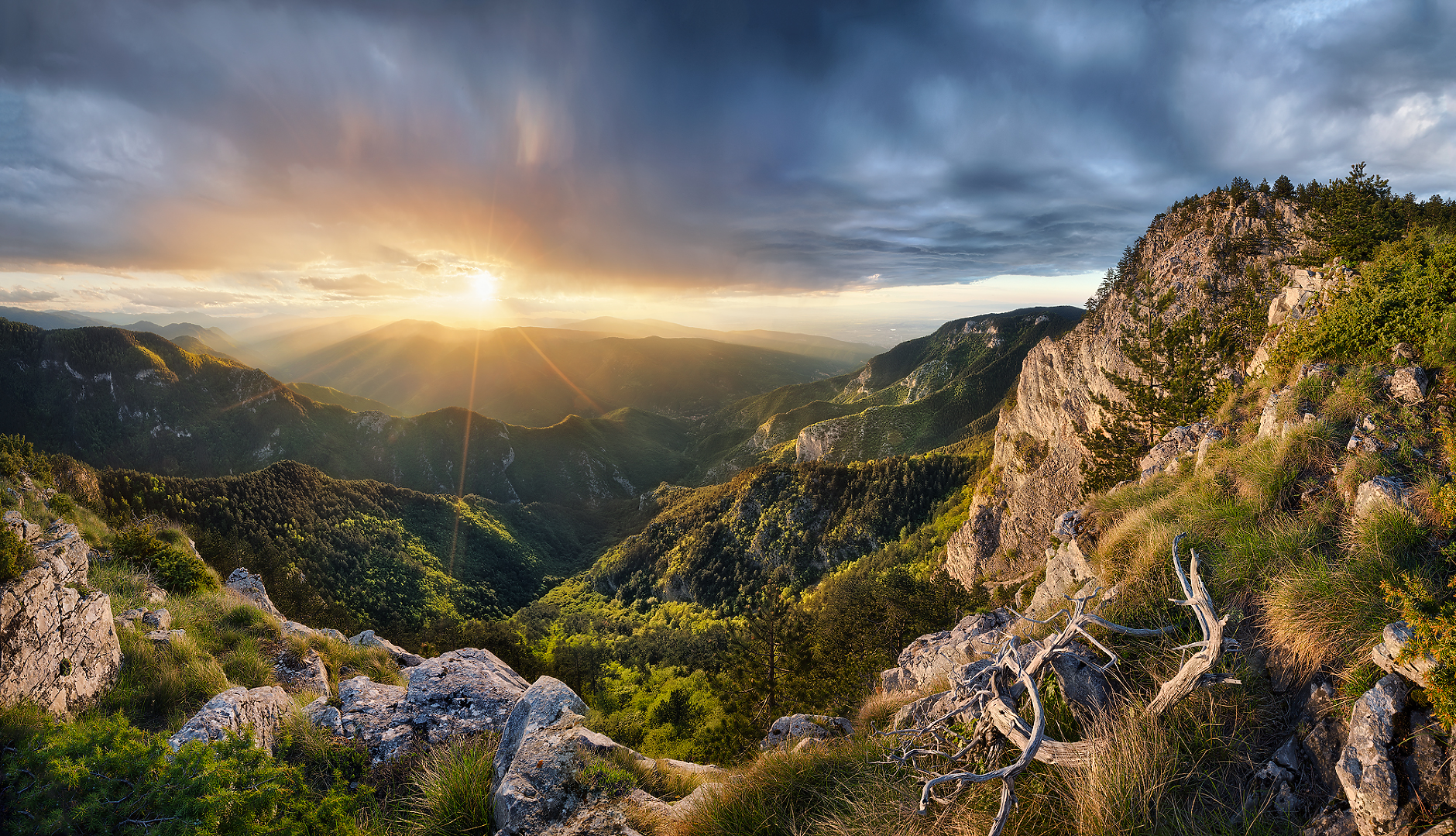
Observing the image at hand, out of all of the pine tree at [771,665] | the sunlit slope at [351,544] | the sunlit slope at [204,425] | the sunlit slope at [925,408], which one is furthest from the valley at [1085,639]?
the sunlit slope at [204,425]

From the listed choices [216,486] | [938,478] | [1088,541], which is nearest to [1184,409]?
[1088,541]

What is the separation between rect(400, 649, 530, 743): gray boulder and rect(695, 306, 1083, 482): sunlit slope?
107 m

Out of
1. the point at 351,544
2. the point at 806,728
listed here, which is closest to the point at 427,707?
the point at 806,728

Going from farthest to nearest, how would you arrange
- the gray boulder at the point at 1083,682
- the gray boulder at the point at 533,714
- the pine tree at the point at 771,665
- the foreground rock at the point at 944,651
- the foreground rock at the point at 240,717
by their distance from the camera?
1. the pine tree at the point at 771,665
2. the foreground rock at the point at 944,651
3. the gray boulder at the point at 533,714
4. the foreground rock at the point at 240,717
5. the gray boulder at the point at 1083,682

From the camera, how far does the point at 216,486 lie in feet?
209

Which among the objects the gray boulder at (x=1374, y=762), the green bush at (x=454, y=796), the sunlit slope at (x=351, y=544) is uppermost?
the gray boulder at (x=1374, y=762)

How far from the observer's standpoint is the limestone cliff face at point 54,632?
7.08 metres

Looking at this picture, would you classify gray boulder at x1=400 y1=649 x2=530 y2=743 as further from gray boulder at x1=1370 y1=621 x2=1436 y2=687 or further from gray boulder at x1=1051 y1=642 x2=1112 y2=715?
gray boulder at x1=1370 y1=621 x2=1436 y2=687

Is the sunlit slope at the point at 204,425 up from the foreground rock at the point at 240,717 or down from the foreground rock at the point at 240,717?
down

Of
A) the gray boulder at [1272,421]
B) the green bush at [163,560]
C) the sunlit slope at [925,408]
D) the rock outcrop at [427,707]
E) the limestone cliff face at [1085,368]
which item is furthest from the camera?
the sunlit slope at [925,408]

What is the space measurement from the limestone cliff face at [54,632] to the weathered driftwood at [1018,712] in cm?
1216

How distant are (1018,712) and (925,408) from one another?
5272 inches

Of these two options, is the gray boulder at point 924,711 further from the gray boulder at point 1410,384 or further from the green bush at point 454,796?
the gray boulder at point 1410,384

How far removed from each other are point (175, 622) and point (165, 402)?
206 m
